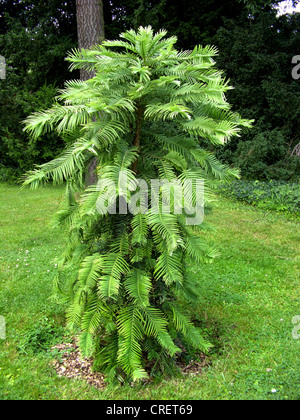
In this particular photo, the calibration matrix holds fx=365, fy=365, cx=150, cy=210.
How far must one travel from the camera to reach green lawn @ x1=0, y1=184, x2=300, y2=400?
2939mm

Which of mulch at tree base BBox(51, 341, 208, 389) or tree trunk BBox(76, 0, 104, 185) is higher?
tree trunk BBox(76, 0, 104, 185)

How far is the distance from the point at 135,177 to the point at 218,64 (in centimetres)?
1031

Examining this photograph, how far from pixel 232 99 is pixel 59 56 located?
596 cm

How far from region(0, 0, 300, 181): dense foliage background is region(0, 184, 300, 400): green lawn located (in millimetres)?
4337

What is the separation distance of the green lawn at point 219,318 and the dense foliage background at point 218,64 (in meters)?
4.34

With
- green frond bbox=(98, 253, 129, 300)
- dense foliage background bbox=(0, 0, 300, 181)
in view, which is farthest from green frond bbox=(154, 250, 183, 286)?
dense foliage background bbox=(0, 0, 300, 181)

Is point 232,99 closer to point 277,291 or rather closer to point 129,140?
point 277,291

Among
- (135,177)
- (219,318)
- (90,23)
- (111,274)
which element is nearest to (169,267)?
(111,274)

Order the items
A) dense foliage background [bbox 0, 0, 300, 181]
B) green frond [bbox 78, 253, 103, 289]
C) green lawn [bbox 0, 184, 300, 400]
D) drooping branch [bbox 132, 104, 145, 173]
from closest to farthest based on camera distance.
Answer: green frond [bbox 78, 253, 103, 289], drooping branch [bbox 132, 104, 145, 173], green lawn [bbox 0, 184, 300, 400], dense foliage background [bbox 0, 0, 300, 181]

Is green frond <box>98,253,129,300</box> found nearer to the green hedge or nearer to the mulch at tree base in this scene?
the mulch at tree base

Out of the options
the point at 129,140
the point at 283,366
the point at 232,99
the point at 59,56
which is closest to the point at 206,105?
the point at 129,140

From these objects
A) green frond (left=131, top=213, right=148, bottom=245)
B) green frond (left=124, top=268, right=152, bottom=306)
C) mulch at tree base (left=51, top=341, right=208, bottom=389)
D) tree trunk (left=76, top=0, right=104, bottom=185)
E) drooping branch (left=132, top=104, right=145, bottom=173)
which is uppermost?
tree trunk (left=76, top=0, right=104, bottom=185)

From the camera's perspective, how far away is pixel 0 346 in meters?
3.50

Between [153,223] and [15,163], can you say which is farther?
[15,163]
